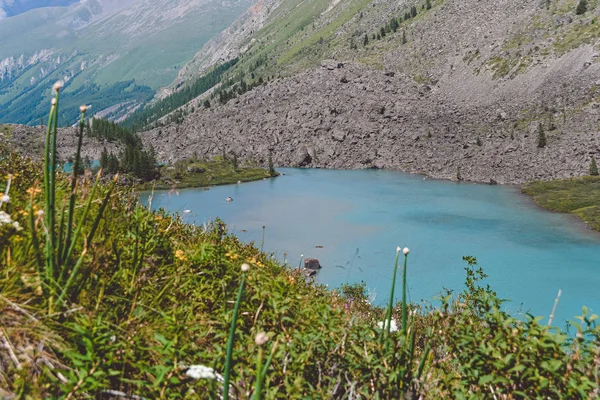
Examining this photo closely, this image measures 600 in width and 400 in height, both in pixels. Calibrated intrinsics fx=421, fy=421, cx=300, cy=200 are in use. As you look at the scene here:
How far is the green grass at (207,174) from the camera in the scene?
8975 cm

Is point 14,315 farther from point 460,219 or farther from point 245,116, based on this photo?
point 245,116

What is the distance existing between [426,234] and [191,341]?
4740cm

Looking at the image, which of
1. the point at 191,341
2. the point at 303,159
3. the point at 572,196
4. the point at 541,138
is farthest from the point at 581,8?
the point at 191,341

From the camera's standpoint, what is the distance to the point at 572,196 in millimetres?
58531

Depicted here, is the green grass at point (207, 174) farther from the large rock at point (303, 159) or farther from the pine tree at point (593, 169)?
the pine tree at point (593, 169)

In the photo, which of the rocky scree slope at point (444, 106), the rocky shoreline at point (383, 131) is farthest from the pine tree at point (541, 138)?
the rocky shoreline at point (383, 131)

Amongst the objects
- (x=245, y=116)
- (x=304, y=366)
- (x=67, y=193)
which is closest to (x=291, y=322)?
(x=304, y=366)

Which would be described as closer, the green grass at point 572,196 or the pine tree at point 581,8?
the green grass at point 572,196

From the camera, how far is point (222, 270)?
439cm

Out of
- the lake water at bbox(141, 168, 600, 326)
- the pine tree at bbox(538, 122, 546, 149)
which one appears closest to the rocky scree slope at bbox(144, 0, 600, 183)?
the pine tree at bbox(538, 122, 546, 149)

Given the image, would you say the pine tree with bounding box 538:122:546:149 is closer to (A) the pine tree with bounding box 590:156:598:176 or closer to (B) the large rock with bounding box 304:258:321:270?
(A) the pine tree with bounding box 590:156:598:176

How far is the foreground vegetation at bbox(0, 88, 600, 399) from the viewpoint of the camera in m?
2.59

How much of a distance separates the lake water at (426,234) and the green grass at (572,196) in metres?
1.60

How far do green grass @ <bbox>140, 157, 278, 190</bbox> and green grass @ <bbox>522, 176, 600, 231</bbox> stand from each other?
53.1 metres
